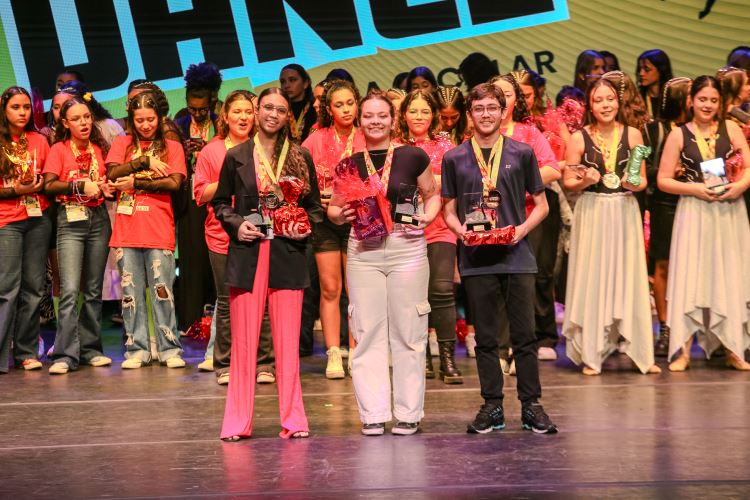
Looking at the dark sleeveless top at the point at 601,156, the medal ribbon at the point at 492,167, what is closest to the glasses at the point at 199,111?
the dark sleeveless top at the point at 601,156

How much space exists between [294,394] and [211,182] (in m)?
2.02

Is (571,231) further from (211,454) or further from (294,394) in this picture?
(211,454)

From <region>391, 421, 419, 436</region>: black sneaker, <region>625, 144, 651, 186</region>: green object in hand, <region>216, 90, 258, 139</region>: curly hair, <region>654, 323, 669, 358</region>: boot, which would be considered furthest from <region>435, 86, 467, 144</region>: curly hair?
<region>391, 421, 419, 436</region>: black sneaker

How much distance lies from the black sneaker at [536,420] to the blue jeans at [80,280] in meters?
3.43

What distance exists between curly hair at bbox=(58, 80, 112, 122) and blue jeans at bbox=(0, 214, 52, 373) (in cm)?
102

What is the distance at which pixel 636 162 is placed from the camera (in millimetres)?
6996

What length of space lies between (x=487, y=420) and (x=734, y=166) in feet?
8.91

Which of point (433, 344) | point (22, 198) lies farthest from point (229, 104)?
point (433, 344)

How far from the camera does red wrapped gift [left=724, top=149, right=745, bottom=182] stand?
23.8 feet

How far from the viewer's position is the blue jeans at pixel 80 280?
25.4 feet

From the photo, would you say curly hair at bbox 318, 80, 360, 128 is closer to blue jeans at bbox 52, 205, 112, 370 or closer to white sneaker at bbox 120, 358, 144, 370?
blue jeans at bbox 52, 205, 112, 370

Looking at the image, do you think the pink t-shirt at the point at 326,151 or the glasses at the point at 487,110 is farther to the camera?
the pink t-shirt at the point at 326,151

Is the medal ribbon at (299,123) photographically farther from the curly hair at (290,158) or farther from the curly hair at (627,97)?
the curly hair at (290,158)

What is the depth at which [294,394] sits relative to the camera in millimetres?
5629
